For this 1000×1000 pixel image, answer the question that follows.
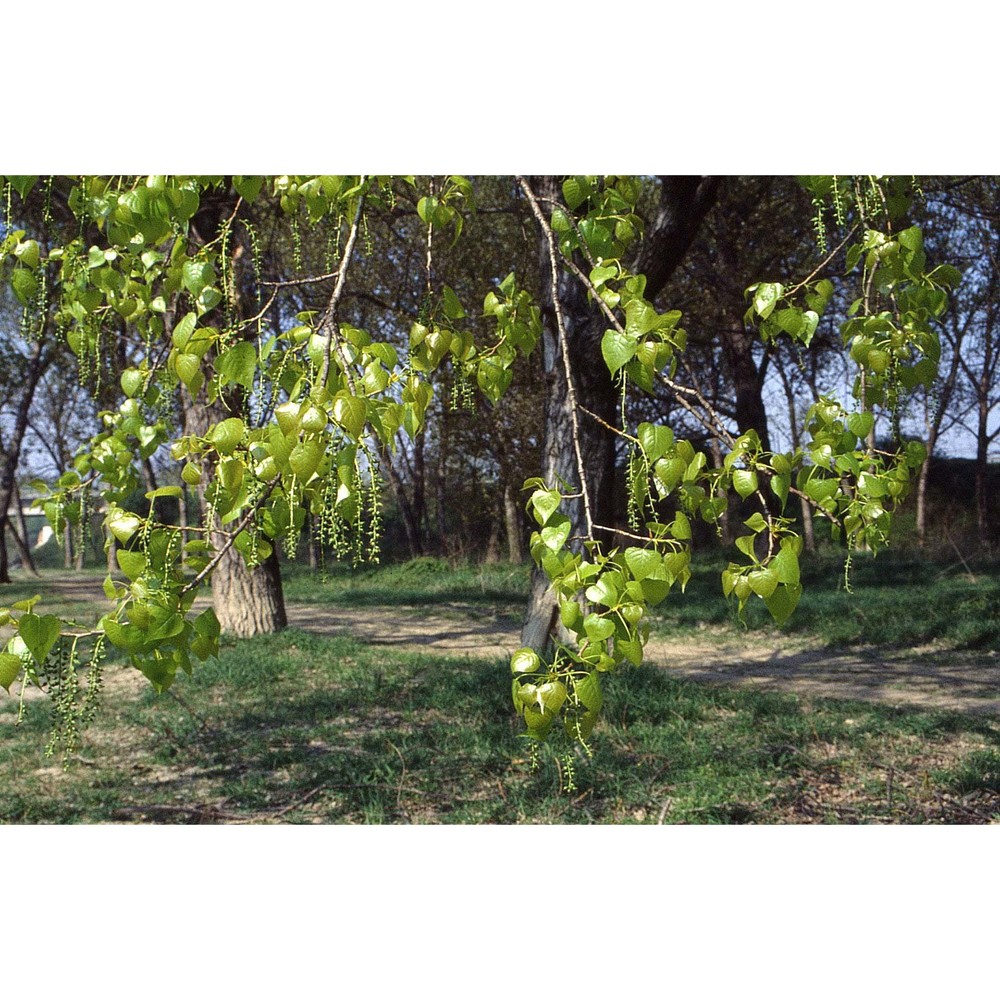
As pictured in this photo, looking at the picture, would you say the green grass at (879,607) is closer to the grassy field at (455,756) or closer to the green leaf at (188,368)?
the grassy field at (455,756)

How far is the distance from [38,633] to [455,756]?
185cm

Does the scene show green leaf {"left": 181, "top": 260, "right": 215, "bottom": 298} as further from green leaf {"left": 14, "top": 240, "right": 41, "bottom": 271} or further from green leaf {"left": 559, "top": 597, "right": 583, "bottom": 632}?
green leaf {"left": 559, "top": 597, "right": 583, "bottom": 632}

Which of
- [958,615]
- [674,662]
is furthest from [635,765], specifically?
[958,615]

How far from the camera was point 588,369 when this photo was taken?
11.7 ft

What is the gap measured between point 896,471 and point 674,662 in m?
3.20

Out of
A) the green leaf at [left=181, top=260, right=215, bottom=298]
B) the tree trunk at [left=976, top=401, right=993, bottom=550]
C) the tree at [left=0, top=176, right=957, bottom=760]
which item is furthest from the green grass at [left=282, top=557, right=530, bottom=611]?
the green leaf at [left=181, top=260, right=215, bottom=298]

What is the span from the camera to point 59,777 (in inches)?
108

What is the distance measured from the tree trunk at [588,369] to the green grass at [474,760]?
547 millimetres

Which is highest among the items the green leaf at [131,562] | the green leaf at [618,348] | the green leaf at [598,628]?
the green leaf at [618,348]

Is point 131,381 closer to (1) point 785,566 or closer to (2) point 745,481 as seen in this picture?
(2) point 745,481

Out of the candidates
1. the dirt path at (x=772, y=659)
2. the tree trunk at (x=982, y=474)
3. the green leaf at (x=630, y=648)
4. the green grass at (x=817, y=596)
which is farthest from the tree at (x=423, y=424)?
the tree trunk at (x=982, y=474)

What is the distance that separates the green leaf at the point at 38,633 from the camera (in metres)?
1.00

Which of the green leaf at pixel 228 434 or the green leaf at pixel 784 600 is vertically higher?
the green leaf at pixel 228 434

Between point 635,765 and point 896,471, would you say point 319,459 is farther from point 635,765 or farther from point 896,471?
point 635,765
